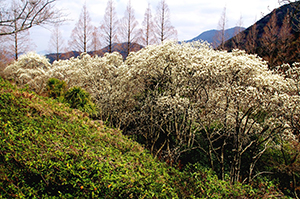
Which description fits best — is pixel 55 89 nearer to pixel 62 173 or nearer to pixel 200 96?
pixel 200 96

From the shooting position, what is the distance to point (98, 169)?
3.90 metres

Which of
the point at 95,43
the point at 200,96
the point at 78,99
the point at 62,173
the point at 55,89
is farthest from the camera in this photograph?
the point at 95,43

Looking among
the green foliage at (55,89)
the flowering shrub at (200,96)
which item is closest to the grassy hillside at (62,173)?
the flowering shrub at (200,96)

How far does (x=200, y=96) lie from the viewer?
937 centimetres

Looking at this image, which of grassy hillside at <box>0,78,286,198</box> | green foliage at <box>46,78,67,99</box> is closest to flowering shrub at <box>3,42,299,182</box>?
green foliage at <box>46,78,67,99</box>

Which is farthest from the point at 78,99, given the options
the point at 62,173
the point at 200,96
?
the point at 62,173

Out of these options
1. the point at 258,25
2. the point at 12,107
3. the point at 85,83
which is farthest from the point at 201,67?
the point at 258,25

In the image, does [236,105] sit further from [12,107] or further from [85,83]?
[85,83]

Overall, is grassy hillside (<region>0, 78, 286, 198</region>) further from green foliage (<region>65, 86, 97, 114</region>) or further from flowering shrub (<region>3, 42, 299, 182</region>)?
green foliage (<region>65, 86, 97, 114</region>)

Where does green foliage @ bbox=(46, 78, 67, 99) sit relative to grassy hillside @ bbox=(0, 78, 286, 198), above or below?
above

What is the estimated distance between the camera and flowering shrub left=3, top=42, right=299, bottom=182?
7781 mm

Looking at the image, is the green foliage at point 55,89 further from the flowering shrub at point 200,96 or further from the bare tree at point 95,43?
the bare tree at point 95,43

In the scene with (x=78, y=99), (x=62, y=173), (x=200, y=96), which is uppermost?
(x=200, y=96)

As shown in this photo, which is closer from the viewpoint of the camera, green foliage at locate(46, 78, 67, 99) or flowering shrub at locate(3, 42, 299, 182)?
flowering shrub at locate(3, 42, 299, 182)
